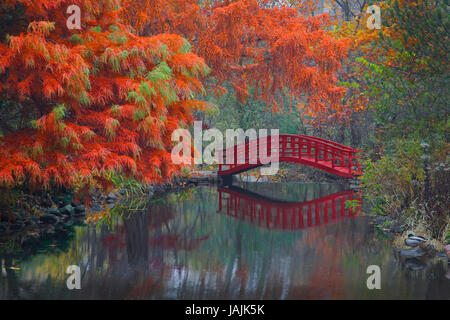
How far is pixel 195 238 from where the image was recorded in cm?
866

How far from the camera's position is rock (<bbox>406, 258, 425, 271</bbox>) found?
653 cm

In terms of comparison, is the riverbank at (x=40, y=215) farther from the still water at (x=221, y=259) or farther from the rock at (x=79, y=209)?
the still water at (x=221, y=259)

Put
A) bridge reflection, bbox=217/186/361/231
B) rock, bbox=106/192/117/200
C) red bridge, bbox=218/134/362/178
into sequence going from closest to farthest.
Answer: bridge reflection, bbox=217/186/361/231 → rock, bbox=106/192/117/200 → red bridge, bbox=218/134/362/178

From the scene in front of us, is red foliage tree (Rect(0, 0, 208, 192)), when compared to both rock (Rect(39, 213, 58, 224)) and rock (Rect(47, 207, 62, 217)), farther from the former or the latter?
rock (Rect(47, 207, 62, 217))

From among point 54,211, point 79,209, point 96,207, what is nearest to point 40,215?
point 54,211

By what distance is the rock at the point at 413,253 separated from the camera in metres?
7.09

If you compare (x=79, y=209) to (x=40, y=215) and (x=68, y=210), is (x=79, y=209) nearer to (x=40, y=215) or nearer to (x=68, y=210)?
(x=68, y=210)

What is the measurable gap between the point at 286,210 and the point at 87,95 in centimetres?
600

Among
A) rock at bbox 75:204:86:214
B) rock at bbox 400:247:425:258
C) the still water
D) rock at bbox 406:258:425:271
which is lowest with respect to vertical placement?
the still water

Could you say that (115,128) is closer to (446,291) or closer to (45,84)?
(45,84)

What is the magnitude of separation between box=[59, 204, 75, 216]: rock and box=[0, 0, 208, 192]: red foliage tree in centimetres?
215

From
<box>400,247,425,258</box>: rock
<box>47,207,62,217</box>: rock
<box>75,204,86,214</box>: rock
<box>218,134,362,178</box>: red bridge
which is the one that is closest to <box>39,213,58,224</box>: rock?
<box>47,207,62,217</box>: rock

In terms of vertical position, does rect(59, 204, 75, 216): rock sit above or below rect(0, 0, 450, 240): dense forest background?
below
